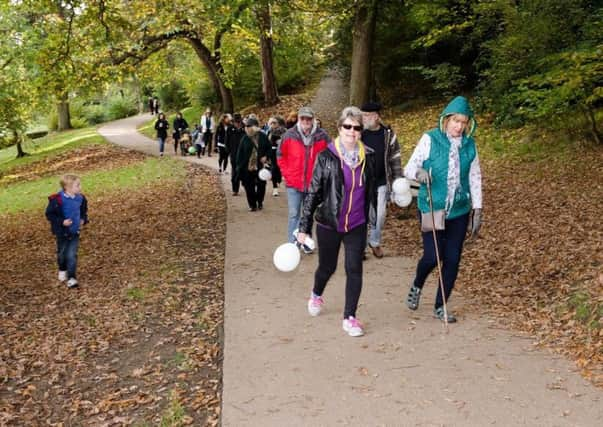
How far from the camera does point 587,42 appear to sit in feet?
33.4

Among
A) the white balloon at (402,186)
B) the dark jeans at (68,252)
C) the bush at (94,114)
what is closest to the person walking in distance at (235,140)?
the dark jeans at (68,252)

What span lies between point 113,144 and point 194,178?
15.5 m

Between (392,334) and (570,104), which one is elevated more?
(570,104)

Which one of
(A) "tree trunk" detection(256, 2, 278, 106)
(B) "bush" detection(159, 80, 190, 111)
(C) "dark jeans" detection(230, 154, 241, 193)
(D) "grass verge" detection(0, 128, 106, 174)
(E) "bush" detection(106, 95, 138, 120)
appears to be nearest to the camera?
(C) "dark jeans" detection(230, 154, 241, 193)

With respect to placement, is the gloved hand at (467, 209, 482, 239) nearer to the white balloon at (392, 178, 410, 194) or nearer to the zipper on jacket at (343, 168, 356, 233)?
the white balloon at (392, 178, 410, 194)

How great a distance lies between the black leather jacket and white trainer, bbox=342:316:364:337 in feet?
3.14

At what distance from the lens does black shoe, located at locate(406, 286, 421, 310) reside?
6336mm

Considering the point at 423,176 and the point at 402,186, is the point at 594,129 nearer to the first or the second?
the point at 402,186

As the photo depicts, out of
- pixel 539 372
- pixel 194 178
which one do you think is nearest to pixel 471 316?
pixel 539 372

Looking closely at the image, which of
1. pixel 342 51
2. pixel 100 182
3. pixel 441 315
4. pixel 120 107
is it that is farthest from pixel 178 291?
pixel 120 107

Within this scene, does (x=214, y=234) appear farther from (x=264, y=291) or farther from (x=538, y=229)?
(x=538, y=229)

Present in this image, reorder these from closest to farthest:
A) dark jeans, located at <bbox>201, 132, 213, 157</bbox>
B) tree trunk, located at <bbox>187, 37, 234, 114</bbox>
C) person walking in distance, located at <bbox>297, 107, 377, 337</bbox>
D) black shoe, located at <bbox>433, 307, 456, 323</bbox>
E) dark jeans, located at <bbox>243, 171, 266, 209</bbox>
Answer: person walking in distance, located at <bbox>297, 107, 377, 337</bbox> → black shoe, located at <bbox>433, 307, 456, 323</bbox> → dark jeans, located at <bbox>243, 171, 266, 209</bbox> → dark jeans, located at <bbox>201, 132, 213, 157</bbox> → tree trunk, located at <bbox>187, 37, 234, 114</bbox>

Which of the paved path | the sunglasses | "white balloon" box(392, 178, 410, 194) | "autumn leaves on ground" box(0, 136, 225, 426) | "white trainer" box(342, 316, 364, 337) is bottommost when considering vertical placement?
"autumn leaves on ground" box(0, 136, 225, 426)

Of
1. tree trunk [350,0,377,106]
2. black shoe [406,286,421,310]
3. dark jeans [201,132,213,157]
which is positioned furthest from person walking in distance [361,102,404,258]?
dark jeans [201,132,213,157]
